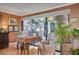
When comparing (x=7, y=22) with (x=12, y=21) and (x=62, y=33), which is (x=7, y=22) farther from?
(x=62, y=33)

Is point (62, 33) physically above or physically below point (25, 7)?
below

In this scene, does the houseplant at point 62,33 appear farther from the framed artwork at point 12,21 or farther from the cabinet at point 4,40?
the cabinet at point 4,40

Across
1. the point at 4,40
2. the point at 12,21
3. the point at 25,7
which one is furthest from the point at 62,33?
the point at 4,40

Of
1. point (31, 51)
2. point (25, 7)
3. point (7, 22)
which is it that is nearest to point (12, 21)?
point (7, 22)

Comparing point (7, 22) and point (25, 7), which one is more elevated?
point (25, 7)

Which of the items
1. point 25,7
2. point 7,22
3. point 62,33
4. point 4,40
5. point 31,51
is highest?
point 25,7

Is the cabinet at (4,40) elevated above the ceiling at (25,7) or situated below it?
below

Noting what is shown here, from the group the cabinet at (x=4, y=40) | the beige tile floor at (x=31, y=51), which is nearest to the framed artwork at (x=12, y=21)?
the cabinet at (x=4, y=40)

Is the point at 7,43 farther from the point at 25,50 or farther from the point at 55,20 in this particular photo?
the point at 55,20

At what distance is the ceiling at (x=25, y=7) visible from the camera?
7.74 ft

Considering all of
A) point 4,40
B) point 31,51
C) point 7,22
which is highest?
point 7,22

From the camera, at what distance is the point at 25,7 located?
2395 millimetres

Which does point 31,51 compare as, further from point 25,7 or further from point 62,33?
point 25,7
